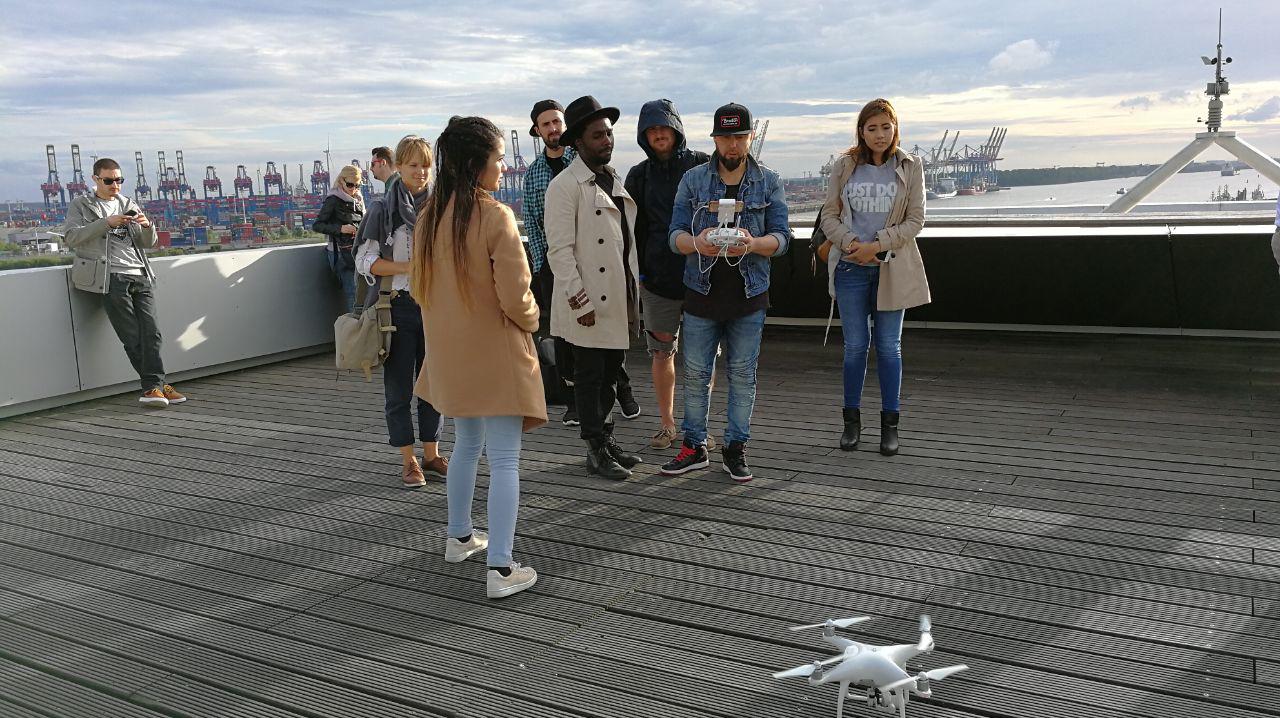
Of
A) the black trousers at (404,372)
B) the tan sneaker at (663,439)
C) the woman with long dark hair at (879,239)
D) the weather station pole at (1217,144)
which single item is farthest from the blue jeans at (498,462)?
the weather station pole at (1217,144)

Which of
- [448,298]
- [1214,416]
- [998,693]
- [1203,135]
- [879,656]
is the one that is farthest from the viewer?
[1203,135]

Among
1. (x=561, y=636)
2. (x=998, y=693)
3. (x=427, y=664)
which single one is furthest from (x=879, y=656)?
(x=427, y=664)

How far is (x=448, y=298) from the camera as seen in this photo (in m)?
3.12

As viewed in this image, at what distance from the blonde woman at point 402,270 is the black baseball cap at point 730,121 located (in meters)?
1.14

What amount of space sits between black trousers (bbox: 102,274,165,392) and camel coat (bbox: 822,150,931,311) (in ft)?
13.6

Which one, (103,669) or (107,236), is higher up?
(107,236)

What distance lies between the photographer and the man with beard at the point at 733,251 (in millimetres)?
4188

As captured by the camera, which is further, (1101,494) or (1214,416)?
(1214,416)

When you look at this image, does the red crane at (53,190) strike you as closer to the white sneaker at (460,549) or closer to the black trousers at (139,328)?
the black trousers at (139,328)

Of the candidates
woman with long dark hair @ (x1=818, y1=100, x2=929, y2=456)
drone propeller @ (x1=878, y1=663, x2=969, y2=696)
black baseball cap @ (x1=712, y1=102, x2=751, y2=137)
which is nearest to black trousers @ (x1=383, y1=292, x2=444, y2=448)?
black baseball cap @ (x1=712, y1=102, x2=751, y2=137)

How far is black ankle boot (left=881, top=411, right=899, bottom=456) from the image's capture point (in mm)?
4773

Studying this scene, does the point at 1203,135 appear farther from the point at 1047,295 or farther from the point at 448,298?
the point at 448,298

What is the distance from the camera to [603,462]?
14.8 feet

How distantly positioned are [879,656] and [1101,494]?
211 centimetres
